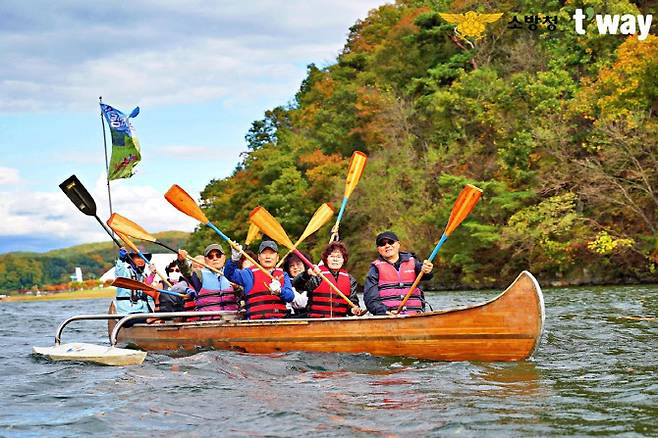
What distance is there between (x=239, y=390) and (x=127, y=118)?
8.21 m

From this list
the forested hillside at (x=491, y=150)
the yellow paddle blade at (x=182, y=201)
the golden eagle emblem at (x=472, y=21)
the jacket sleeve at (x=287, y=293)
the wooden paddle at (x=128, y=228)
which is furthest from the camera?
the golden eagle emblem at (x=472, y=21)

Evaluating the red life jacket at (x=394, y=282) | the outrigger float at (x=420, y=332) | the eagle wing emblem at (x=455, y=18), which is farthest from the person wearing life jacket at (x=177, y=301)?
the eagle wing emblem at (x=455, y=18)

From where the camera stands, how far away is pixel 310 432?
19.9ft

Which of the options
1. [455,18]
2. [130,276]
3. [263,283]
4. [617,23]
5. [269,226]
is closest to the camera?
[263,283]

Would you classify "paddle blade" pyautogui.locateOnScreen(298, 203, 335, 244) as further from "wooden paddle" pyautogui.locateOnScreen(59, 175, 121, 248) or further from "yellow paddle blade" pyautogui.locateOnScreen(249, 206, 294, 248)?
"wooden paddle" pyautogui.locateOnScreen(59, 175, 121, 248)

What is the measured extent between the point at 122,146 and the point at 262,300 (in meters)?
5.42

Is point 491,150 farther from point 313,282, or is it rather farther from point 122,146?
point 313,282

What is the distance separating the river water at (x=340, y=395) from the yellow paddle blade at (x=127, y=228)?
2.23 meters

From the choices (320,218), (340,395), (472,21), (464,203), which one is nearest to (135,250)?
(320,218)

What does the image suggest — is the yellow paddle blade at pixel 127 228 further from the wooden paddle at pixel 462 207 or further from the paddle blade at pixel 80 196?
the wooden paddle at pixel 462 207

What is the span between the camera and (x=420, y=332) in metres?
9.05

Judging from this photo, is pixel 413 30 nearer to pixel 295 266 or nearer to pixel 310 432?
pixel 295 266

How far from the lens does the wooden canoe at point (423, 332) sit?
334 inches

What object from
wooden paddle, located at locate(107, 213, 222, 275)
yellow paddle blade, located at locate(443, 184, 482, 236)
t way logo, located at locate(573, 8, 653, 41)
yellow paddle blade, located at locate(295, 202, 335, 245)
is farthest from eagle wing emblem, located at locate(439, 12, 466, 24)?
yellow paddle blade, located at locate(443, 184, 482, 236)
